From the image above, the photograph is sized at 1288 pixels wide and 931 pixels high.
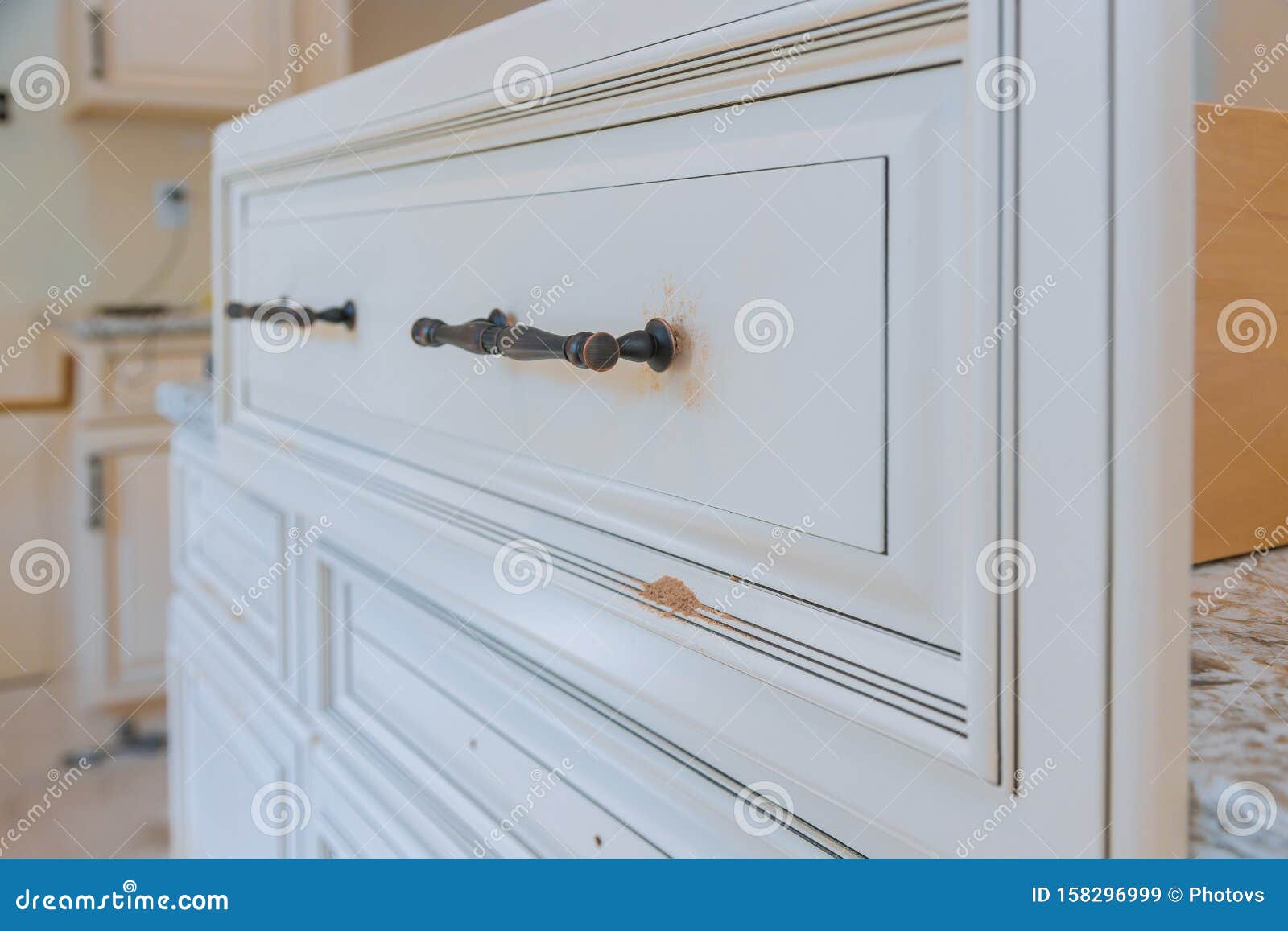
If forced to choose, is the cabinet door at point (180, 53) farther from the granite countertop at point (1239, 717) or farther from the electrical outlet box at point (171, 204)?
the granite countertop at point (1239, 717)

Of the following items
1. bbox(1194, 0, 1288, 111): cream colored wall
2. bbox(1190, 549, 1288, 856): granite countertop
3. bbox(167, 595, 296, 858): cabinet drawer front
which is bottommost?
bbox(167, 595, 296, 858): cabinet drawer front

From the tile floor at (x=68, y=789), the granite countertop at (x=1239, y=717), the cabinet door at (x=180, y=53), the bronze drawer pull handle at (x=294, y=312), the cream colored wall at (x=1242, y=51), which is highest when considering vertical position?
the cabinet door at (x=180, y=53)

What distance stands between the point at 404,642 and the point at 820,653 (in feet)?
1.04

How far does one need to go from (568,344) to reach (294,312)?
0.34 m

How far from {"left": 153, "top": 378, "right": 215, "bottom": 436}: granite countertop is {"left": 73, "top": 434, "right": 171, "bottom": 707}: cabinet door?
108 cm

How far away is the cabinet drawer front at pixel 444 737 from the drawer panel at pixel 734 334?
11 centimetres

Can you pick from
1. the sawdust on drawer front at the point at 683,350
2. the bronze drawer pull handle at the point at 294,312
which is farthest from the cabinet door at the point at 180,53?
the sawdust on drawer front at the point at 683,350

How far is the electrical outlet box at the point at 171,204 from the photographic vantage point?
99.7 inches

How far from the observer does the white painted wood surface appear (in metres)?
0.26

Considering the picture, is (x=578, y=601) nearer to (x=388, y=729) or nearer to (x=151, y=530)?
(x=388, y=729)

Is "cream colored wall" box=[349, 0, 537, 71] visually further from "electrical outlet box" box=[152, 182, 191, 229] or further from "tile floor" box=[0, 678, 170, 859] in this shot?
"tile floor" box=[0, 678, 170, 859]

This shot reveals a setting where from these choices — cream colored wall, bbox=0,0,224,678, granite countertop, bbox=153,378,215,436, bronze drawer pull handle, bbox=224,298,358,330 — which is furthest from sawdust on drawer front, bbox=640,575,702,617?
cream colored wall, bbox=0,0,224,678

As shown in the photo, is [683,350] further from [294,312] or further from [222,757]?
[222,757]

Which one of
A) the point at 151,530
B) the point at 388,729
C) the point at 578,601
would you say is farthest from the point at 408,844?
the point at 151,530
